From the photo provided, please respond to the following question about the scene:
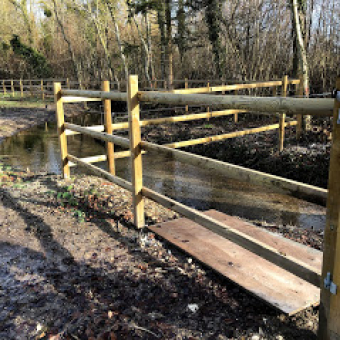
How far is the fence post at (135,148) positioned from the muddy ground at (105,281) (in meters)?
0.22

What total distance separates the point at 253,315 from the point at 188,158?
1.33 meters

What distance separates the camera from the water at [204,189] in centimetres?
569

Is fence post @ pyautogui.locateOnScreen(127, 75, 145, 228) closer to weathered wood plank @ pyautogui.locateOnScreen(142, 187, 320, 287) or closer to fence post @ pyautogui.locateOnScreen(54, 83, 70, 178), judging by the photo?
weathered wood plank @ pyautogui.locateOnScreen(142, 187, 320, 287)

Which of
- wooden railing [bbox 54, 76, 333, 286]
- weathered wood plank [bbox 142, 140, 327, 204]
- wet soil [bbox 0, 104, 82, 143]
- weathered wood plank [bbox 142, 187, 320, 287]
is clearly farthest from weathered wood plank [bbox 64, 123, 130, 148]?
wet soil [bbox 0, 104, 82, 143]

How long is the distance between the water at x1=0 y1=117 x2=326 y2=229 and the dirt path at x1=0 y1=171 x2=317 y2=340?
6.81 feet

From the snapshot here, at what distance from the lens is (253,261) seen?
3.00 metres

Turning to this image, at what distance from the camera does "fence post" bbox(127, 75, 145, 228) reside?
11.5 ft

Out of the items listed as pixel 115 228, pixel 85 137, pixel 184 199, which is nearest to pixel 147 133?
pixel 85 137

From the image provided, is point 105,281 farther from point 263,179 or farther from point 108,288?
point 263,179

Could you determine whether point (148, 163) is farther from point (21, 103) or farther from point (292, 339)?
point (21, 103)

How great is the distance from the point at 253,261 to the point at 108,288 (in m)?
1.20

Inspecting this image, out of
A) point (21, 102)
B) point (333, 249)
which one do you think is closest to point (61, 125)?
point (333, 249)

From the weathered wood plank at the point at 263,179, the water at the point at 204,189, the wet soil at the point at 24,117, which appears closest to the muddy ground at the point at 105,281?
the weathered wood plank at the point at 263,179

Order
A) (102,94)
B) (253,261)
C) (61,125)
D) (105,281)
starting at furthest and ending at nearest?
1. (61,125)
2. (102,94)
3. (253,261)
4. (105,281)
